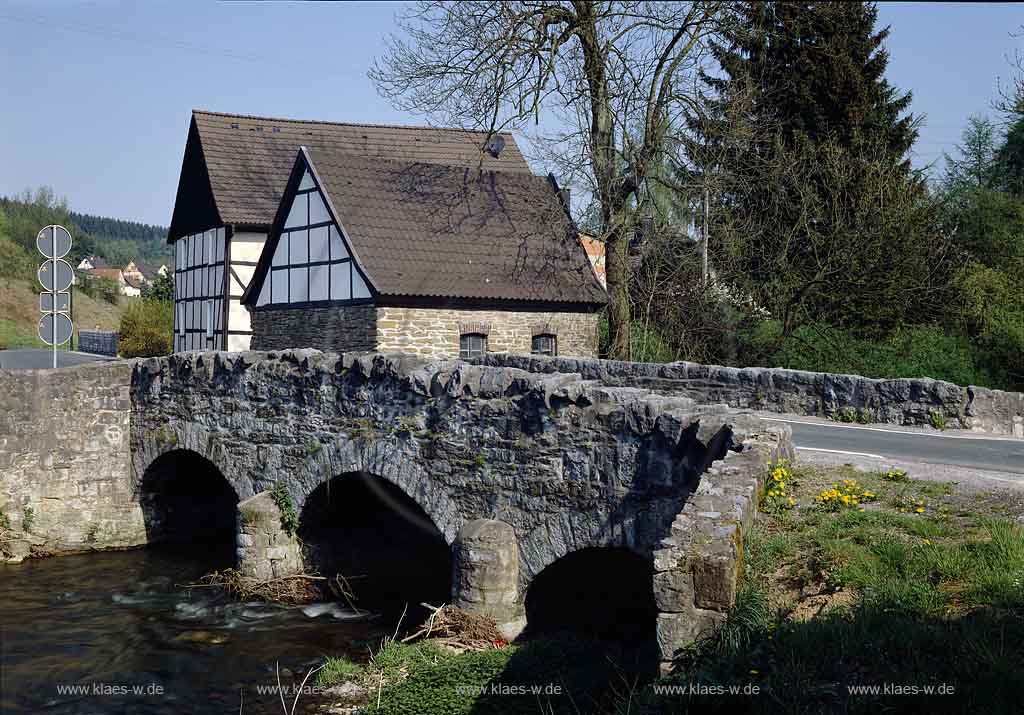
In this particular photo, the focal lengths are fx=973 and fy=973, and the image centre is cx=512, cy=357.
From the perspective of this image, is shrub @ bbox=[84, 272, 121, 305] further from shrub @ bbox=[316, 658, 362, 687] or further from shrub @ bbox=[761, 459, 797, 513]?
shrub @ bbox=[761, 459, 797, 513]

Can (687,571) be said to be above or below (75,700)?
above

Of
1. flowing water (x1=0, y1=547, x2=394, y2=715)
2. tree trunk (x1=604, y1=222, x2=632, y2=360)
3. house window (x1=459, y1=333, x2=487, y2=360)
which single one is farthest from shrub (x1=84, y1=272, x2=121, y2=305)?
flowing water (x1=0, y1=547, x2=394, y2=715)

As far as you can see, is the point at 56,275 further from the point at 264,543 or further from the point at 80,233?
the point at 80,233

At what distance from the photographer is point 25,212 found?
73375 mm

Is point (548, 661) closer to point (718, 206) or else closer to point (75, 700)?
point (75, 700)

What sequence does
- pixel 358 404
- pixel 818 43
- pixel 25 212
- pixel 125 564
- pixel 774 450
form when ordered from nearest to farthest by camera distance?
1. pixel 774 450
2. pixel 358 404
3. pixel 125 564
4. pixel 818 43
5. pixel 25 212

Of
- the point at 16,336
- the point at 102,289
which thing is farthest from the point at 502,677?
the point at 102,289

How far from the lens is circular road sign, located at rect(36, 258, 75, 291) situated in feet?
47.2

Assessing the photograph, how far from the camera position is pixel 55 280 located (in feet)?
47.4

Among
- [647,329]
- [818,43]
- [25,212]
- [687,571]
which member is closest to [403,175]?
[647,329]

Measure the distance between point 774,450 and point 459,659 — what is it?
3.41 meters

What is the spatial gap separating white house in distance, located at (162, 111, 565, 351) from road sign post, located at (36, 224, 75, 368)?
Answer: 1030cm

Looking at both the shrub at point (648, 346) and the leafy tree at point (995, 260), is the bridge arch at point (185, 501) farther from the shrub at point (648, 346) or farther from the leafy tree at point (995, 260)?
the leafy tree at point (995, 260)

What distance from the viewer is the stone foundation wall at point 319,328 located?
792 inches
